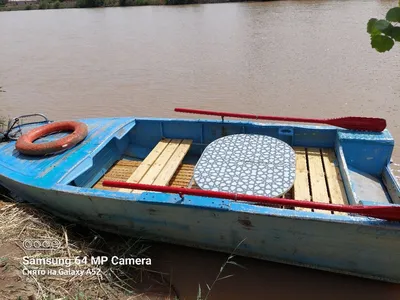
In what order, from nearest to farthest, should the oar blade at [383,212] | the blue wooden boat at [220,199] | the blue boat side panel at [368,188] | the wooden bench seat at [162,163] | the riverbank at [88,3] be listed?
the oar blade at [383,212], the blue wooden boat at [220,199], the blue boat side panel at [368,188], the wooden bench seat at [162,163], the riverbank at [88,3]

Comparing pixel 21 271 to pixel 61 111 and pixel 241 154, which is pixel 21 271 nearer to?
pixel 241 154

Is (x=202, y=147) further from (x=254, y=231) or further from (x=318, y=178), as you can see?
(x=254, y=231)

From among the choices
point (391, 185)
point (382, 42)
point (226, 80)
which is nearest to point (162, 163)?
point (391, 185)

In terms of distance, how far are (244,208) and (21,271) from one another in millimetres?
2364

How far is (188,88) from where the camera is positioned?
9.84 metres

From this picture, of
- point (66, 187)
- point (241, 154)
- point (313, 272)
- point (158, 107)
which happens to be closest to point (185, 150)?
point (241, 154)

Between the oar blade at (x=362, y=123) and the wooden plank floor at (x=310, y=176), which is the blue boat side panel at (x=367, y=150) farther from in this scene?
the wooden plank floor at (x=310, y=176)

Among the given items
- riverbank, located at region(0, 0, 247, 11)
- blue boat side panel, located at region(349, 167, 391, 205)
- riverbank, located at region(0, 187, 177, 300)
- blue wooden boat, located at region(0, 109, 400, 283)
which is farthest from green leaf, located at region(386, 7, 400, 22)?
riverbank, located at region(0, 0, 247, 11)

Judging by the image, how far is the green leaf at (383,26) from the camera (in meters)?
1.33

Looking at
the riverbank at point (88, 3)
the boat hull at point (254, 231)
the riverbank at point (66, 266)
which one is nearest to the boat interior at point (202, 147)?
the boat hull at point (254, 231)

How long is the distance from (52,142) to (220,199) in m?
2.44

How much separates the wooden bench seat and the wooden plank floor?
0.80 ft

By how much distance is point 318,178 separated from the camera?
392 centimetres

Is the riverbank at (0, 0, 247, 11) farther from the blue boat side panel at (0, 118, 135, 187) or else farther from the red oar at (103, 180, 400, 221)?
the red oar at (103, 180, 400, 221)
